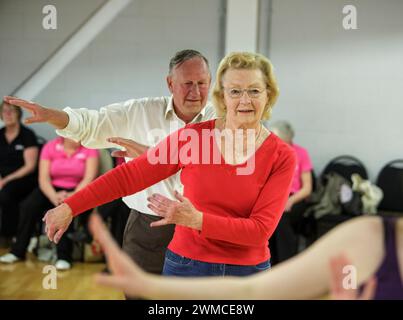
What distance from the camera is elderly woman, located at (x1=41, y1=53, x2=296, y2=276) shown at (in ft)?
4.68

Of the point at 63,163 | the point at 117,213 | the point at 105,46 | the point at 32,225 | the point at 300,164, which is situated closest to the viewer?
the point at 117,213

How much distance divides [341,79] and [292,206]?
2.16ft

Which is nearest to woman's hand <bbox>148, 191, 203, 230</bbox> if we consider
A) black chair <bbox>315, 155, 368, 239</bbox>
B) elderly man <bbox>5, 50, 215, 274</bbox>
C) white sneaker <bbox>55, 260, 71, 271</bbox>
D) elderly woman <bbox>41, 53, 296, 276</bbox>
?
elderly woman <bbox>41, 53, 296, 276</bbox>

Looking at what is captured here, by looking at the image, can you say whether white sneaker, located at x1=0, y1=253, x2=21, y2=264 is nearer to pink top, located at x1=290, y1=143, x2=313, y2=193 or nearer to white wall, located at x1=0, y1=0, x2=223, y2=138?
white wall, located at x1=0, y1=0, x2=223, y2=138

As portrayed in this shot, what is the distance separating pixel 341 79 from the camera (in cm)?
291

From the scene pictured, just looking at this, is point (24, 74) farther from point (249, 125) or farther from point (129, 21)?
point (249, 125)

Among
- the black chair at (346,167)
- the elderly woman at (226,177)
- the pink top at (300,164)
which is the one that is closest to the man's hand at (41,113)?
the elderly woman at (226,177)

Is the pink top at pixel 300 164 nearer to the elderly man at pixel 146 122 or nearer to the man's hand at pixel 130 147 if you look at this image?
the elderly man at pixel 146 122

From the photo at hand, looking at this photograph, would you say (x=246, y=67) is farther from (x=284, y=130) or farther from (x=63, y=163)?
(x=284, y=130)

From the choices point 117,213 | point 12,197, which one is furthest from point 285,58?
point 12,197

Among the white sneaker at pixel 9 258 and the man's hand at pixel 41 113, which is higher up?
the man's hand at pixel 41 113

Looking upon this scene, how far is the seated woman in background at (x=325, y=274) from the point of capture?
1039mm

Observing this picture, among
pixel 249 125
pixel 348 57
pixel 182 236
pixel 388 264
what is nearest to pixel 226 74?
pixel 249 125

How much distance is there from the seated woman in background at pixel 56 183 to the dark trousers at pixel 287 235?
2.89ft
